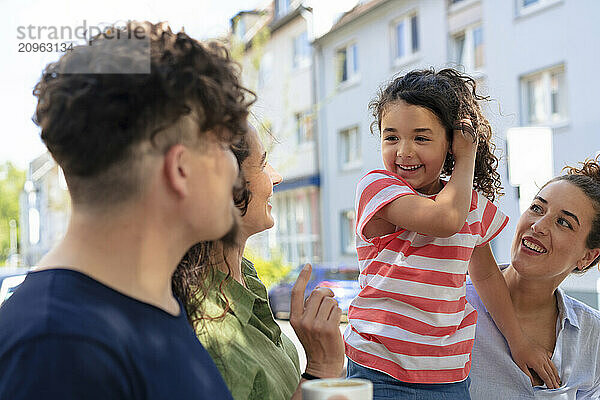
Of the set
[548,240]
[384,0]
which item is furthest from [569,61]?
[548,240]

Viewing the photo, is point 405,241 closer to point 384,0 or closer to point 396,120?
point 396,120

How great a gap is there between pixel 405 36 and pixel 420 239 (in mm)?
11620

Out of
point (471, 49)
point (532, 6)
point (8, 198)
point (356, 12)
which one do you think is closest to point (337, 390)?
point (532, 6)

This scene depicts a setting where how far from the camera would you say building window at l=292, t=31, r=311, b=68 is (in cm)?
1622

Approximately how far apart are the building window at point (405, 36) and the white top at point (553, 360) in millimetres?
10952

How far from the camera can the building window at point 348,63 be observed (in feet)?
46.9

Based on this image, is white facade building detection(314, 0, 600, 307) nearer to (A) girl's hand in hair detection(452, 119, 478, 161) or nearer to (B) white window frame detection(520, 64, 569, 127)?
(B) white window frame detection(520, 64, 569, 127)

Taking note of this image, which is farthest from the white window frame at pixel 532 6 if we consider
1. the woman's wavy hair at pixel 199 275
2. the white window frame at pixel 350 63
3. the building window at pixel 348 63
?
the woman's wavy hair at pixel 199 275

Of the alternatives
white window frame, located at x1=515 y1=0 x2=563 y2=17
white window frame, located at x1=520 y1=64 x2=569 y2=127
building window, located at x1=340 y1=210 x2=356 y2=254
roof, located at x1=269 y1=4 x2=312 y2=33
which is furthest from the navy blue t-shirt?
roof, located at x1=269 y1=4 x2=312 y2=33

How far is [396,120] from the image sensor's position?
1.59 m

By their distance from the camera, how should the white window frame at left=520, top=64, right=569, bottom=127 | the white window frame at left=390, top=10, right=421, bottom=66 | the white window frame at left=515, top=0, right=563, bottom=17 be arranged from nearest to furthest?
the white window frame at left=520, top=64, right=569, bottom=127 → the white window frame at left=515, top=0, right=563, bottom=17 → the white window frame at left=390, top=10, right=421, bottom=66

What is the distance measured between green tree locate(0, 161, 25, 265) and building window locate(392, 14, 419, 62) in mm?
21077

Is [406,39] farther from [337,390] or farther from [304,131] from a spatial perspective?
[337,390]

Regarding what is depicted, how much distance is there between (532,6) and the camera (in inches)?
393
